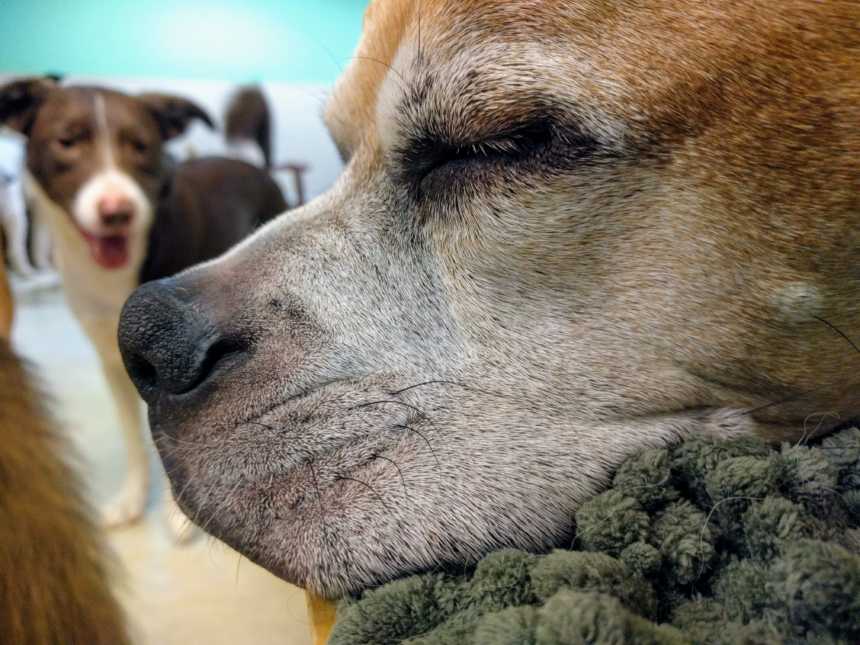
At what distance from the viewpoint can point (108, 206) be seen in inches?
82.4

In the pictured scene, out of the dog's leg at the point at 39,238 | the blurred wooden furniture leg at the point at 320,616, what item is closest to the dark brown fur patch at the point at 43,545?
the blurred wooden furniture leg at the point at 320,616

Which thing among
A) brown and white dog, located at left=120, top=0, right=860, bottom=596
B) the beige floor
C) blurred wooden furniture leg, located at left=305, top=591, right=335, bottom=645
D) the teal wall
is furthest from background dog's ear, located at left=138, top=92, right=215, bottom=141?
blurred wooden furniture leg, located at left=305, top=591, right=335, bottom=645

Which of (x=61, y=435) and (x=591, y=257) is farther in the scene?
(x=61, y=435)

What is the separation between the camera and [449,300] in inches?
36.7

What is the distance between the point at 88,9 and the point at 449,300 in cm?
359

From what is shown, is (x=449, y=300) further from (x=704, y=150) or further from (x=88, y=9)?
(x=88, y=9)

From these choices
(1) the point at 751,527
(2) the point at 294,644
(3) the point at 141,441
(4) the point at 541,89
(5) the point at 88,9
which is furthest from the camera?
(5) the point at 88,9

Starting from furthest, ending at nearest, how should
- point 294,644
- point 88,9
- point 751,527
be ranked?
point 88,9 < point 294,644 < point 751,527

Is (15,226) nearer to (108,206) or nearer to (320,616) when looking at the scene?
(108,206)

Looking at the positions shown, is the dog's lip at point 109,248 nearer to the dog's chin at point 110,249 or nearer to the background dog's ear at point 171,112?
the dog's chin at point 110,249

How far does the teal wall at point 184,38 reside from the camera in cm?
348

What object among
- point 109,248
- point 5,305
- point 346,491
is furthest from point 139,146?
point 346,491

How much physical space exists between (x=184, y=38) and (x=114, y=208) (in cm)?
223

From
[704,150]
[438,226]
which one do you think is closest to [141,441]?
[438,226]
